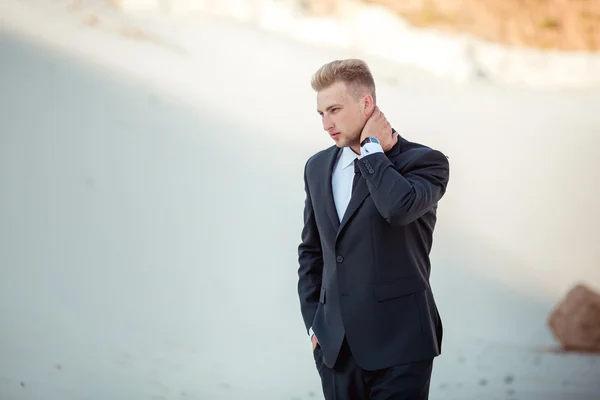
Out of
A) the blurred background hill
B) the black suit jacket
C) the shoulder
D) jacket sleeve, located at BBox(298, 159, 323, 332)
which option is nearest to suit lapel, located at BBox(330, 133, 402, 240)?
the black suit jacket

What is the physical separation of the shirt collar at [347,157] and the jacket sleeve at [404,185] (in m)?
0.16

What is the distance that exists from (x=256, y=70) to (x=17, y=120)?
7.09ft

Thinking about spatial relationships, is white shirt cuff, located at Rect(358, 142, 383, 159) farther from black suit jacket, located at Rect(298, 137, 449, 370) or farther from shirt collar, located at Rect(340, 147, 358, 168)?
shirt collar, located at Rect(340, 147, 358, 168)

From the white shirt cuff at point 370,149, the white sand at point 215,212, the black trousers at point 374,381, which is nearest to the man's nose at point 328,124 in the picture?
the white shirt cuff at point 370,149

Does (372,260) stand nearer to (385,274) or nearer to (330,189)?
(385,274)

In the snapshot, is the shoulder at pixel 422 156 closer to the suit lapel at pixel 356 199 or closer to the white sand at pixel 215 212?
the suit lapel at pixel 356 199

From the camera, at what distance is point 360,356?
1.56 meters

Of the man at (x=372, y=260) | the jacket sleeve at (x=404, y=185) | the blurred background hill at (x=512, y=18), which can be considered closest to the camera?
the jacket sleeve at (x=404, y=185)

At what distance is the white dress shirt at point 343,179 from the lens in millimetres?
1645

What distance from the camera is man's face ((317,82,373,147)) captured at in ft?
5.23

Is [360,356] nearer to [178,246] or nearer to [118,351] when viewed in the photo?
[118,351]

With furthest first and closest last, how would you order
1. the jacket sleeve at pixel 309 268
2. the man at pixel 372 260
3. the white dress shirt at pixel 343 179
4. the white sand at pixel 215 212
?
the white sand at pixel 215 212
the jacket sleeve at pixel 309 268
the white dress shirt at pixel 343 179
the man at pixel 372 260

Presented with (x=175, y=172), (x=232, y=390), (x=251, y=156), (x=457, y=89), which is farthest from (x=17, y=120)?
(x=457, y=89)

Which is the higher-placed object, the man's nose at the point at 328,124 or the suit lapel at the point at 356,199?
the man's nose at the point at 328,124
